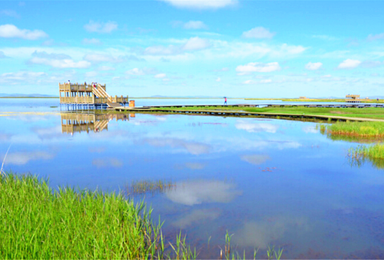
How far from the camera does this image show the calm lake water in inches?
293

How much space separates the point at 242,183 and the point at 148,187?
3.79 meters

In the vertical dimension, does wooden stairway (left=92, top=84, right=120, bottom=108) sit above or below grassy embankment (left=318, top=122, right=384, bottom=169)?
above

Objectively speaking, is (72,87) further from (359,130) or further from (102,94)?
(359,130)

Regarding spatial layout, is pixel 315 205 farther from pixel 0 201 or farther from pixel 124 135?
pixel 124 135

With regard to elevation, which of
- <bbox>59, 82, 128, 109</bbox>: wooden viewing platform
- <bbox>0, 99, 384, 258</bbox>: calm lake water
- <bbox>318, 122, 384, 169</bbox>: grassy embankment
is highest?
<bbox>59, 82, 128, 109</bbox>: wooden viewing platform

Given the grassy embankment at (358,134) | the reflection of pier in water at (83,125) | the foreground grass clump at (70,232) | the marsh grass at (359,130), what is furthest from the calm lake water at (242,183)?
the reflection of pier in water at (83,125)

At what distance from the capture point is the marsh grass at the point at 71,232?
18.1 feet

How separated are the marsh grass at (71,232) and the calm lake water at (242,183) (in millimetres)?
1280

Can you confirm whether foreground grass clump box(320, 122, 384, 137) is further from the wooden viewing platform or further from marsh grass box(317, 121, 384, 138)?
the wooden viewing platform

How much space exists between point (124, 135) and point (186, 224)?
1790 cm

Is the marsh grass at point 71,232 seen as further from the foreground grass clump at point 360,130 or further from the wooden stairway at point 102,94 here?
the wooden stairway at point 102,94

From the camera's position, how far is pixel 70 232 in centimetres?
604

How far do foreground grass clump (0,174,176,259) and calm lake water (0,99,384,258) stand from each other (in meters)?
1.40

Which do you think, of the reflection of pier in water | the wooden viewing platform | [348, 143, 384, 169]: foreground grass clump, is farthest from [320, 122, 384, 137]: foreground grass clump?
the wooden viewing platform
